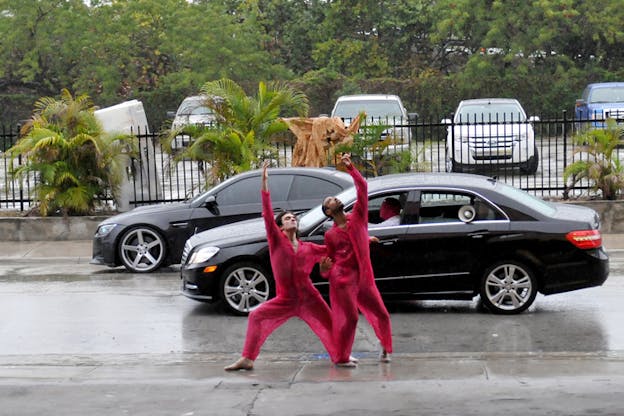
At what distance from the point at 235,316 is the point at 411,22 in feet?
107

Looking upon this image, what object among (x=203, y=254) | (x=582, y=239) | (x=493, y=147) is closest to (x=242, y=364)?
(x=203, y=254)

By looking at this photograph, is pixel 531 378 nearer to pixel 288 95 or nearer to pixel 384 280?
pixel 384 280

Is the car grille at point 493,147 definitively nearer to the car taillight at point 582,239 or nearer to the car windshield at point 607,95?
the car windshield at point 607,95

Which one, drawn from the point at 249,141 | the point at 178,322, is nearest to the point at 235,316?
the point at 178,322

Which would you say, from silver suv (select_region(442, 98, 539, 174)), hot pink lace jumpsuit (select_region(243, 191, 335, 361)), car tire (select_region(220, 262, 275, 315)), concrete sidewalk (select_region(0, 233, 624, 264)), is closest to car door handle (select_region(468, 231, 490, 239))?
car tire (select_region(220, 262, 275, 315))

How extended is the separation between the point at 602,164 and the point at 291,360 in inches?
393

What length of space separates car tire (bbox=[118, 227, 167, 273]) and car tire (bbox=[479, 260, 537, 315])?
4.94 m

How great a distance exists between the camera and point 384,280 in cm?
1188

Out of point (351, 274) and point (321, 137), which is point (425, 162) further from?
point (351, 274)

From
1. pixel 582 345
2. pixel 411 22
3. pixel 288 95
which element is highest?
pixel 411 22

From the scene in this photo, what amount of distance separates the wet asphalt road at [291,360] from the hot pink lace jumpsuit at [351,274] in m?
0.37

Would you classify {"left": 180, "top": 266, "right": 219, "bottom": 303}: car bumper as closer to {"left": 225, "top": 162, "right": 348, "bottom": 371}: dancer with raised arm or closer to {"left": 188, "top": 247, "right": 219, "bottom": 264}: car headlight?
{"left": 188, "top": 247, "right": 219, "bottom": 264}: car headlight

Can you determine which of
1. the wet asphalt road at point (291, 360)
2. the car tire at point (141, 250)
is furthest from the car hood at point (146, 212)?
the wet asphalt road at point (291, 360)

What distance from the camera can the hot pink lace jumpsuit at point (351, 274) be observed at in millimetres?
9523
